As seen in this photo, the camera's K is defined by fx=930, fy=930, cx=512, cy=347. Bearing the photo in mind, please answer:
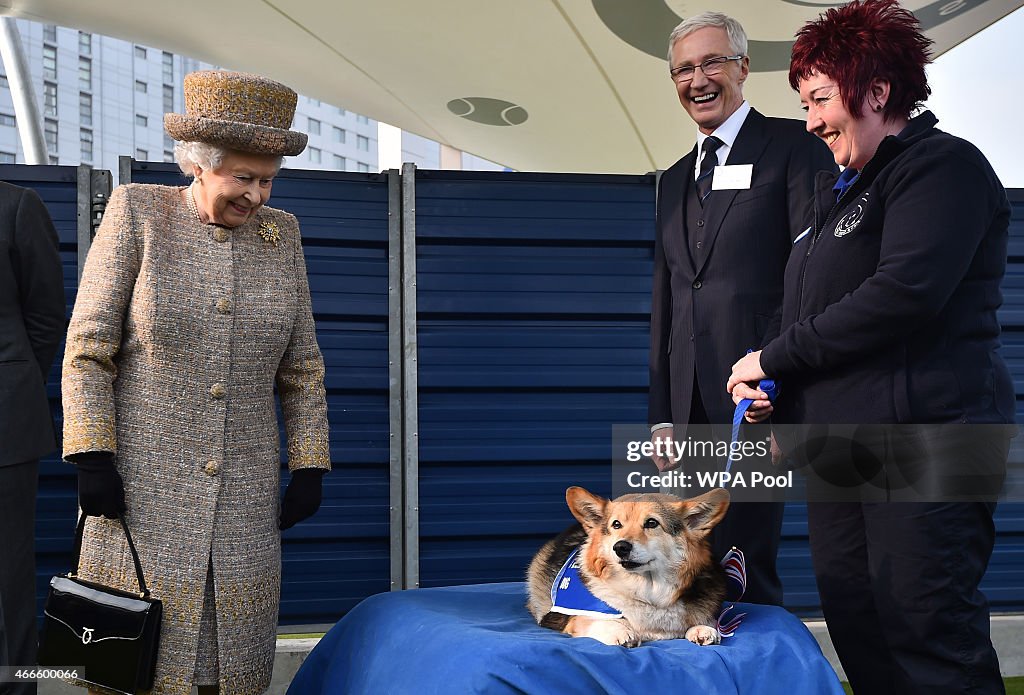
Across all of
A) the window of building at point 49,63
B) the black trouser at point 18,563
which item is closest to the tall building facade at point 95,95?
the window of building at point 49,63

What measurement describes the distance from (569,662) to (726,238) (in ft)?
3.86

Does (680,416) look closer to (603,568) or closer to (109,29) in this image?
(603,568)

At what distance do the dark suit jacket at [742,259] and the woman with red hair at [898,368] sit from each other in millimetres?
358

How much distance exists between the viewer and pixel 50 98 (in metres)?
46.7

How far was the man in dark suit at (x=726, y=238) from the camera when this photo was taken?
2.38 metres

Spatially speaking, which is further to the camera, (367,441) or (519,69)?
(519,69)

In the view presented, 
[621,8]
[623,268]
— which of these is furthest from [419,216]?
[621,8]

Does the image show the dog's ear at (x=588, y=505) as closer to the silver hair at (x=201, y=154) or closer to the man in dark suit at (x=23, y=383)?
the silver hair at (x=201, y=154)

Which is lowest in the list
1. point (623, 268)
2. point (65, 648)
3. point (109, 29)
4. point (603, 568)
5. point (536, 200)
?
point (65, 648)

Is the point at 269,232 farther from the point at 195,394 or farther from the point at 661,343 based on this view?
the point at 661,343

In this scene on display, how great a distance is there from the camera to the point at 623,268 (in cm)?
395

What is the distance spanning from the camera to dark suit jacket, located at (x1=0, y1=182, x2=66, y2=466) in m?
2.62

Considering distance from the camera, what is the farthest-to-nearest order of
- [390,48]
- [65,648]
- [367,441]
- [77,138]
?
1. [77,138]
2. [390,48]
3. [367,441]
4. [65,648]

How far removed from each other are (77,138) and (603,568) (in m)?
52.2
